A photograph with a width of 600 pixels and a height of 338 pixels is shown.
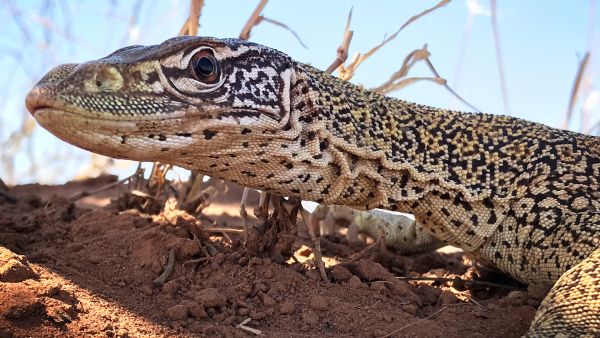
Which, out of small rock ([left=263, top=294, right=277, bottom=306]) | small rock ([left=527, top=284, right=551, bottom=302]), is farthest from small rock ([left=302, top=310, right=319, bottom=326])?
small rock ([left=527, top=284, right=551, bottom=302])

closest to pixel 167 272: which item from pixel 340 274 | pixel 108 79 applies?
pixel 340 274

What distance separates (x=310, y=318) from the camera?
4.41m

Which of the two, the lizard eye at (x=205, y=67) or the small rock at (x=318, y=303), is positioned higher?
the lizard eye at (x=205, y=67)

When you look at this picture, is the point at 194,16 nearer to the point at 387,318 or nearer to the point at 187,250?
A: the point at 187,250

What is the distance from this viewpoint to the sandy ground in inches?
156

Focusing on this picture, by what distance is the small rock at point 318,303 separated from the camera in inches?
180

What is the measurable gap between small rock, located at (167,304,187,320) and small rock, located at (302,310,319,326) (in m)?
0.79

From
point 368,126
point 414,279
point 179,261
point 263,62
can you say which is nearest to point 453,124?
point 368,126

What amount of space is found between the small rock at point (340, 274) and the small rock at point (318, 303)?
0.54 meters

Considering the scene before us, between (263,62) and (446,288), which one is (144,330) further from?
(446,288)

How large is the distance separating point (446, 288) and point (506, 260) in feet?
2.45

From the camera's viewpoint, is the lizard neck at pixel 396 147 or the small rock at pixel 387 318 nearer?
the small rock at pixel 387 318

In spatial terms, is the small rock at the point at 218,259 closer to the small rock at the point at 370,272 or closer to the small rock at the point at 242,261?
the small rock at the point at 242,261

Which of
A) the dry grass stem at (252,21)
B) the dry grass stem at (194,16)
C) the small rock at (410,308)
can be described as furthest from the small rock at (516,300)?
the dry grass stem at (194,16)
